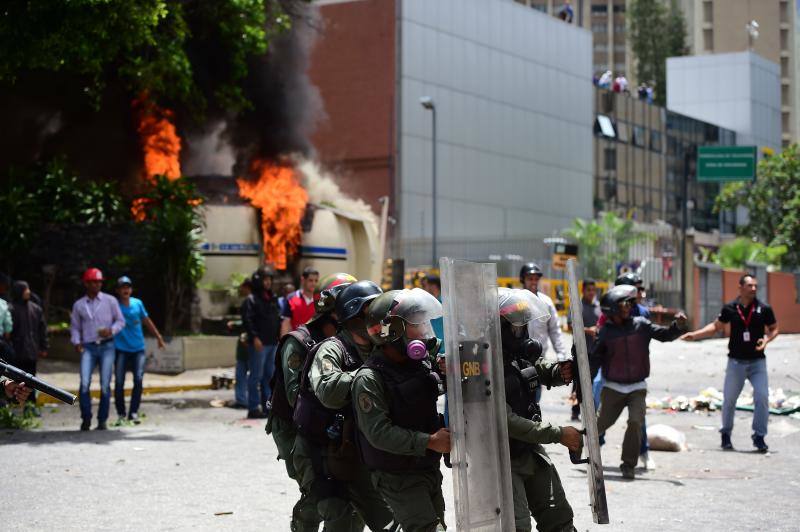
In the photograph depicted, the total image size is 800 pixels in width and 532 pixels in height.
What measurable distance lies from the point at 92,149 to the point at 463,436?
25702 millimetres

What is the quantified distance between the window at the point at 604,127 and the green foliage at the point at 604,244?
48.5ft

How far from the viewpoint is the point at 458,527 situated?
13.3ft

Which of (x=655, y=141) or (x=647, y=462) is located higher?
(x=655, y=141)

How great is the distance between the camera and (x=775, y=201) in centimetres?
5222

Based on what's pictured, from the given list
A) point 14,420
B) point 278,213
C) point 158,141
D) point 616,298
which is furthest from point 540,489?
point 158,141

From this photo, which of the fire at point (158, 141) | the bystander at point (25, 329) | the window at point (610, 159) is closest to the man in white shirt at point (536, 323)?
the bystander at point (25, 329)

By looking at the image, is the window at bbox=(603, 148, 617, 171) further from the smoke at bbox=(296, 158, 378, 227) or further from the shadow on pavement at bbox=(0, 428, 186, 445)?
the shadow on pavement at bbox=(0, 428, 186, 445)

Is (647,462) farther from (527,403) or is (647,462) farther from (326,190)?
(326,190)

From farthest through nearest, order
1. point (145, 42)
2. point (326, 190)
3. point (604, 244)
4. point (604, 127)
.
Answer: point (604, 127), point (326, 190), point (604, 244), point (145, 42)

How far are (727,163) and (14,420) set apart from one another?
3348 cm

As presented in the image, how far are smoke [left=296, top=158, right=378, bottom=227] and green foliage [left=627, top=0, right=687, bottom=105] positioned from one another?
4385 centimetres

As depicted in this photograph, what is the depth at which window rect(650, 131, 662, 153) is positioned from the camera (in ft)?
207

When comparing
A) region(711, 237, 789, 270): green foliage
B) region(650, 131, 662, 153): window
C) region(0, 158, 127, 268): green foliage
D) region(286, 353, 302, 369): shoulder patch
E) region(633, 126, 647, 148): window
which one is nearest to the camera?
region(286, 353, 302, 369): shoulder patch

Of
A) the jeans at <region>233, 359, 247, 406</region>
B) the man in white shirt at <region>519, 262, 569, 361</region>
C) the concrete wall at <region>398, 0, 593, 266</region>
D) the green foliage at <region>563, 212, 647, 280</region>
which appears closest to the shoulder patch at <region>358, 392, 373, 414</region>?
the man in white shirt at <region>519, 262, 569, 361</region>
